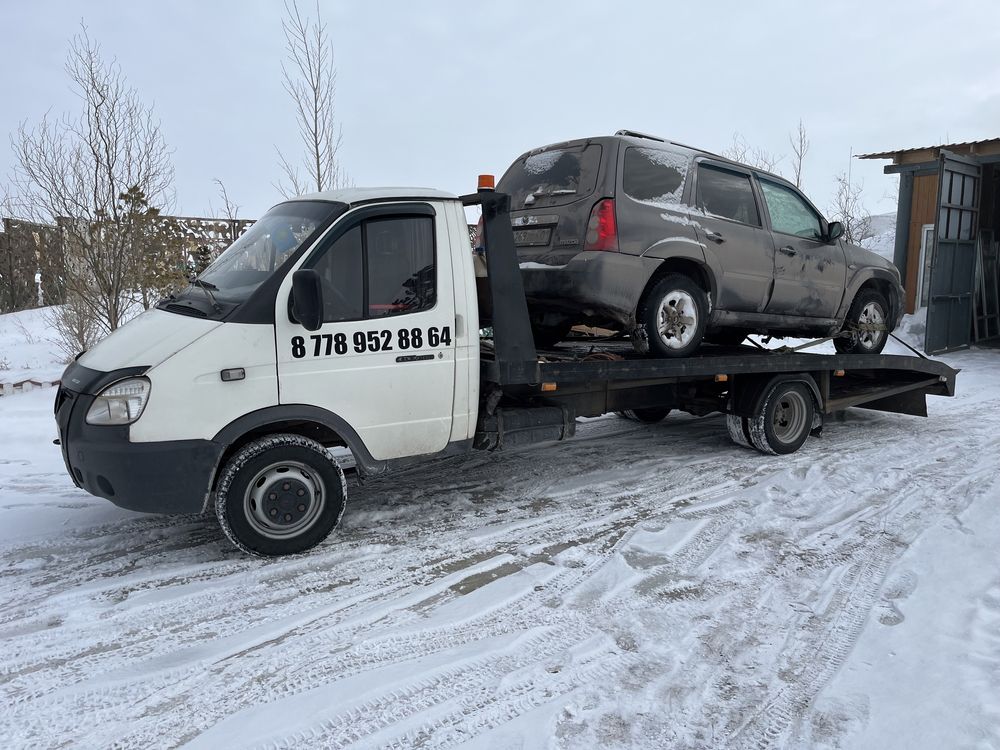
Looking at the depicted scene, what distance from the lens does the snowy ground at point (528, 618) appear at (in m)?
2.80

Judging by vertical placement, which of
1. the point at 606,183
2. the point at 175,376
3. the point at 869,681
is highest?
the point at 606,183

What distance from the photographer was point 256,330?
4059 millimetres

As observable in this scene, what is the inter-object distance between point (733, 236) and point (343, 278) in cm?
341

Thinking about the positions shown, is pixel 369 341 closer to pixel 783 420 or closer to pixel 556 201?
pixel 556 201

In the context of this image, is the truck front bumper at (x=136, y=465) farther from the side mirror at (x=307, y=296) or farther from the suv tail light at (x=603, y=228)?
the suv tail light at (x=603, y=228)

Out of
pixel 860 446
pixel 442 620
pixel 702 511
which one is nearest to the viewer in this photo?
pixel 442 620

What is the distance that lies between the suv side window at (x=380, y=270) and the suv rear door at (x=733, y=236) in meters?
2.42

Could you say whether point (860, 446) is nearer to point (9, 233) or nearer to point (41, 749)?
point (41, 749)

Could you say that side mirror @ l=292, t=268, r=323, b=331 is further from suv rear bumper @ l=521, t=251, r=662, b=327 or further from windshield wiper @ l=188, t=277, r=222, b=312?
suv rear bumper @ l=521, t=251, r=662, b=327

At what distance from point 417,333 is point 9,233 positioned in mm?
12512

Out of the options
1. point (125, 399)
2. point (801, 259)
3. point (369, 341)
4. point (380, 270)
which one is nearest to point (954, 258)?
point (801, 259)

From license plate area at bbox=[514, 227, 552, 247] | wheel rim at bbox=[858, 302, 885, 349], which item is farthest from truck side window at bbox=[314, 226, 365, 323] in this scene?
wheel rim at bbox=[858, 302, 885, 349]

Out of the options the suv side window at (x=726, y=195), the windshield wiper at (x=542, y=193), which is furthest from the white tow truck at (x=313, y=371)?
the suv side window at (x=726, y=195)

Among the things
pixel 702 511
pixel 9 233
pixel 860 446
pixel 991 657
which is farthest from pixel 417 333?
pixel 9 233
